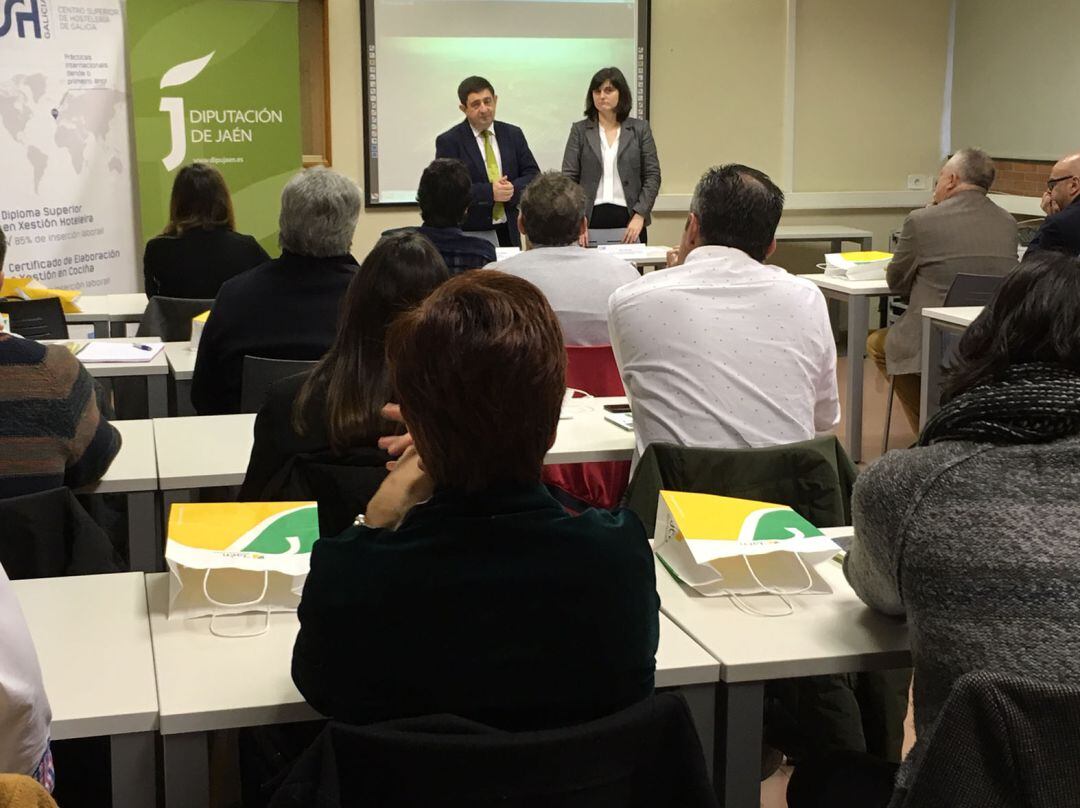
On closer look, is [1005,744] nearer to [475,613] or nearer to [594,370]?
[475,613]

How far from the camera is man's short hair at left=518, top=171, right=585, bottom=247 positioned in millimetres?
3742

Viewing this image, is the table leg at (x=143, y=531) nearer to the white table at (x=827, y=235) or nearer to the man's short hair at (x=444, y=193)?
the man's short hair at (x=444, y=193)

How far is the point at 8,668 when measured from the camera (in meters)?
1.35

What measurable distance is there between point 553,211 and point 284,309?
873 mm

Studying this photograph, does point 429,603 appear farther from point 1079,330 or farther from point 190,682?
point 1079,330

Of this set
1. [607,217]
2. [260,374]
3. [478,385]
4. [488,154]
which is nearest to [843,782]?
[478,385]

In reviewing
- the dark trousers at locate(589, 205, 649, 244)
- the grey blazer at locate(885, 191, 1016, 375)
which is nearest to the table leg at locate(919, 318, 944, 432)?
the grey blazer at locate(885, 191, 1016, 375)

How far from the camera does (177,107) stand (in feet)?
22.2

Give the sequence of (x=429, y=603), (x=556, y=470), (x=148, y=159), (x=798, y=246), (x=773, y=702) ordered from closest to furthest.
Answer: (x=429, y=603), (x=773, y=702), (x=556, y=470), (x=148, y=159), (x=798, y=246)

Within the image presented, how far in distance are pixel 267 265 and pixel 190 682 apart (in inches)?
75.3

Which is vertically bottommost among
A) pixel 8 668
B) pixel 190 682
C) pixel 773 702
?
pixel 773 702

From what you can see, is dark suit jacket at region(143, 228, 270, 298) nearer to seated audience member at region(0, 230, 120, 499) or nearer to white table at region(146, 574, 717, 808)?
seated audience member at region(0, 230, 120, 499)

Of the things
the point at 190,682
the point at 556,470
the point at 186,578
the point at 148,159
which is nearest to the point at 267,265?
the point at 556,470

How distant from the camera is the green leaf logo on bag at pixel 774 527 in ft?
6.48
